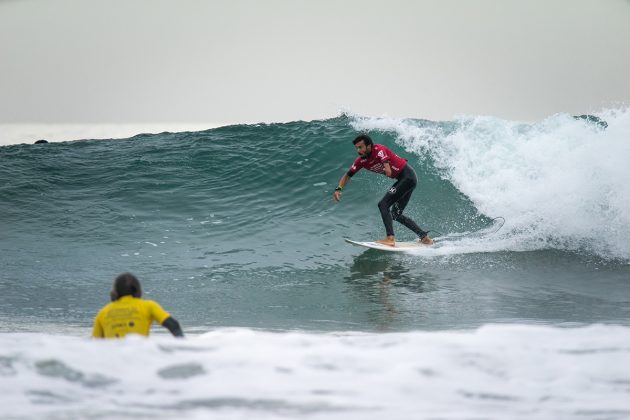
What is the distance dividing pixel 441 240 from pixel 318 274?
2.46 m

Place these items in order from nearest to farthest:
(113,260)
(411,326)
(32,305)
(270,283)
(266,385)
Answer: (266,385) → (411,326) → (32,305) → (270,283) → (113,260)

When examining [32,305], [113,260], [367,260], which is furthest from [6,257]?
[367,260]

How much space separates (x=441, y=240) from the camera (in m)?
A: 12.2

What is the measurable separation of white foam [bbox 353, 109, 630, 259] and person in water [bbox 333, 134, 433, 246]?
5.97ft

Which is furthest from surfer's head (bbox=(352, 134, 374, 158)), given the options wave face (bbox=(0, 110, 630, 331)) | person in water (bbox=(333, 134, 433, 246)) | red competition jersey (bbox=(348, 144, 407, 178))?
wave face (bbox=(0, 110, 630, 331))

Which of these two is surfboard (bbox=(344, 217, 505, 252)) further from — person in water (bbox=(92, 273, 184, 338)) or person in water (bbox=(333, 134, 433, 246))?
person in water (bbox=(92, 273, 184, 338))

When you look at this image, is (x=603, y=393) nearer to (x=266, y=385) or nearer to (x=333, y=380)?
(x=333, y=380)

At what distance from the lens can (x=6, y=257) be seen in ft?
37.2

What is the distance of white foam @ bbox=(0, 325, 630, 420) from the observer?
14.4 feet

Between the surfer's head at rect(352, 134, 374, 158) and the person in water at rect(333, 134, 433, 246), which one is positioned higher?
the surfer's head at rect(352, 134, 374, 158)

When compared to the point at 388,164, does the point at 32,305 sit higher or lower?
lower

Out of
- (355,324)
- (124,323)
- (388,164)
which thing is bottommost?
(355,324)

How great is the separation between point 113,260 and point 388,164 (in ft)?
13.5

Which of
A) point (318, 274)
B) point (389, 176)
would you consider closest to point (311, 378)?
point (318, 274)
